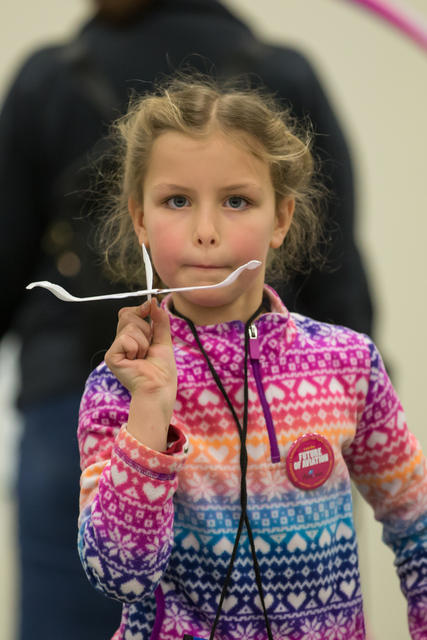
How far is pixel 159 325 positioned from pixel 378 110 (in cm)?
253

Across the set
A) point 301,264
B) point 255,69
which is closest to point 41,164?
point 255,69

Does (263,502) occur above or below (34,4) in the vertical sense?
below

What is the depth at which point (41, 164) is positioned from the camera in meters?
1.11

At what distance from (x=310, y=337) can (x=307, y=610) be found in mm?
171

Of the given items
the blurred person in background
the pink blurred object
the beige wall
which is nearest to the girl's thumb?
Answer: the blurred person in background

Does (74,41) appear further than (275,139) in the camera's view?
Yes

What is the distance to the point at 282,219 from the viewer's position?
680 millimetres

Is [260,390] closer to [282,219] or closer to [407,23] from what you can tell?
[282,219]

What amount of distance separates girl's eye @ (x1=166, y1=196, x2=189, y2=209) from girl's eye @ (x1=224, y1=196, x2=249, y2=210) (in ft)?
0.08

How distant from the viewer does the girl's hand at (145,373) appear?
601 mm

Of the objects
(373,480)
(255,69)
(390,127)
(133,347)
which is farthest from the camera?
(390,127)

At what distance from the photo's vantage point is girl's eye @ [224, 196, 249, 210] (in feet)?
2.07

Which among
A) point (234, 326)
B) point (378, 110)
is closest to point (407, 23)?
point (234, 326)

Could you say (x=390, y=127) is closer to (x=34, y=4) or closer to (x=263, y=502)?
(x=34, y=4)
